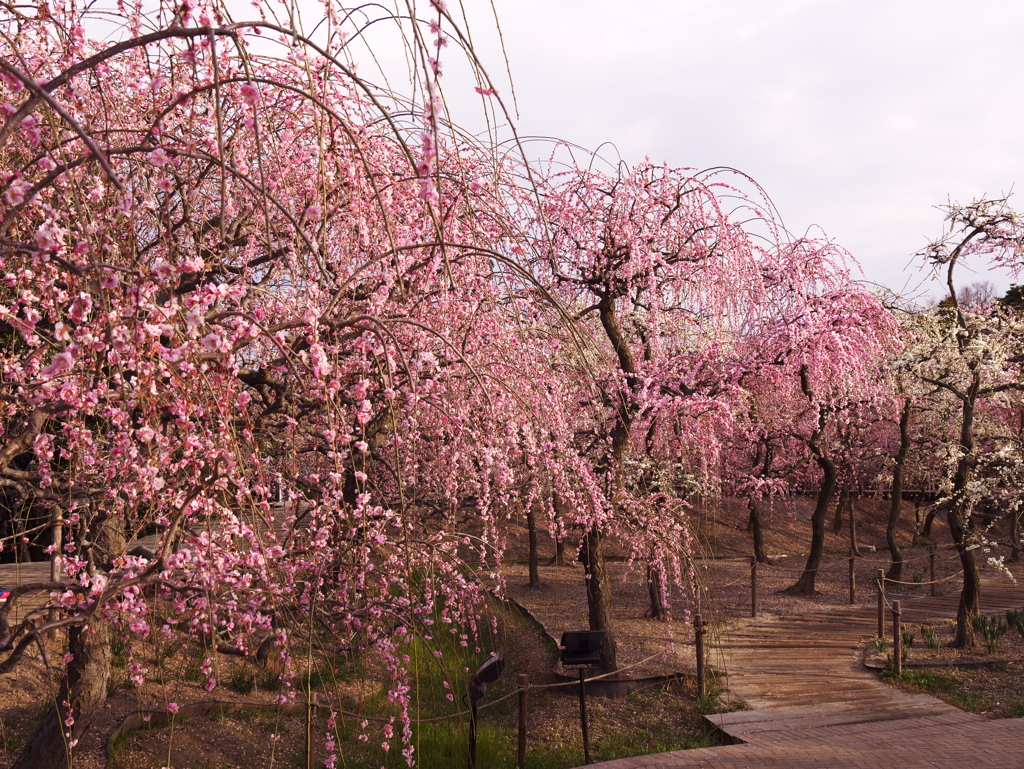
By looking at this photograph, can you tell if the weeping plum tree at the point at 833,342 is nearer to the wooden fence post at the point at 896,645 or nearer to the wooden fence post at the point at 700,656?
the wooden fence post at the point at 896,645

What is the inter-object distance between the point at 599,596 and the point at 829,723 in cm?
305

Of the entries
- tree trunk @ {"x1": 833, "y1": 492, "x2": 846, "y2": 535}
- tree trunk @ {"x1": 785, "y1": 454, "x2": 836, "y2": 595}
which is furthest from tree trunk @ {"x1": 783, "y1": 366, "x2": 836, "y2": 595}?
tree trunk @ {"x1": 833, "y1": 492, "x2": 846, "y2": 535}

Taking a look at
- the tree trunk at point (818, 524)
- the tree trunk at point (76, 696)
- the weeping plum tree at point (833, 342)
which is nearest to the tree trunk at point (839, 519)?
the tree trunk at point (818, 524)

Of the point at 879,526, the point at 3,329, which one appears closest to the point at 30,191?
the point at 3,329

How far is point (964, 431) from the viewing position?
35.9ft

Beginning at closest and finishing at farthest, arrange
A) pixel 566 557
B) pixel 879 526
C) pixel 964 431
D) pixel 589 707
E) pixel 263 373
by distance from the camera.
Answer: pixel 263 373
pixel 589 707
pixel 964 431
pixel 566 557
pixel 879 526

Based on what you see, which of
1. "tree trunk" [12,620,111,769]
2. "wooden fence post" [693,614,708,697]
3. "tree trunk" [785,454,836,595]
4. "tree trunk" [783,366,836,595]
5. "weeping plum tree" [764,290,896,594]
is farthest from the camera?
"tree trunk" [785,454,836,595]

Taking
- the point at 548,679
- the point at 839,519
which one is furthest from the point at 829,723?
the point at 839,519

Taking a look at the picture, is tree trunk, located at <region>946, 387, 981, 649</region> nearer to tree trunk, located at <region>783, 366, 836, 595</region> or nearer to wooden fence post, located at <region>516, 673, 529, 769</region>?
→ tree trunk, located at <region>783, 366, 836, 595</region>

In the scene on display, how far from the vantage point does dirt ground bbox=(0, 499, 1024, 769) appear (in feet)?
22.9

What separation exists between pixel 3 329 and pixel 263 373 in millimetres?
1717

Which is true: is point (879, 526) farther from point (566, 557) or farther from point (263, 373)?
point (263, 373)

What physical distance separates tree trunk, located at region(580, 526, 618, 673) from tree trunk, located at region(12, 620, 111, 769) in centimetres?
538

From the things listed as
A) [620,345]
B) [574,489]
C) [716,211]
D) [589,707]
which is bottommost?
[589,707]
